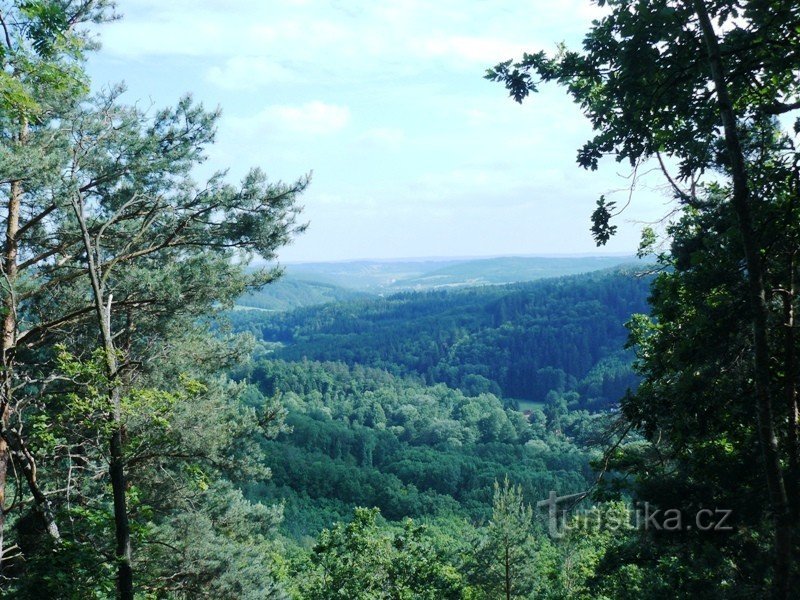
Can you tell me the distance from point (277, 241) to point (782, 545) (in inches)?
362

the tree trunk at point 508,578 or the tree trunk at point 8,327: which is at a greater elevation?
the tree trunk at point 8,327

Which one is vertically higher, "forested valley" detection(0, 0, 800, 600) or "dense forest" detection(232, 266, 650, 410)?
"forested valley" detection(0, 0, 800, 600)

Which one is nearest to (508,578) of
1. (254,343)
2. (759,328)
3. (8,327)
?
(254,343)

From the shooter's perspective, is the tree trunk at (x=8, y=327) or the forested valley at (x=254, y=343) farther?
the tree trunk at (x=8, y=327)

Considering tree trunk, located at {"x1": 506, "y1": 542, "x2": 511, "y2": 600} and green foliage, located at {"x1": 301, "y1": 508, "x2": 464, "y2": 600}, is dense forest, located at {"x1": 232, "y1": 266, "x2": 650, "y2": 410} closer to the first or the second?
tree trunk, located at {"x1": 506, "y1": 542, "x2": 511, "y2": 600}

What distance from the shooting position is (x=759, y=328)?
17.0ft

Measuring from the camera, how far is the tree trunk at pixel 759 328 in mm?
5117

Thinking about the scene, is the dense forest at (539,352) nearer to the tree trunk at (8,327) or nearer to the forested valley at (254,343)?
the forested valley at (254,343)

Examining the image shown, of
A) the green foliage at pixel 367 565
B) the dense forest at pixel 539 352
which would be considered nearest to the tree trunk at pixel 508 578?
the green foliage at pixel 367 565

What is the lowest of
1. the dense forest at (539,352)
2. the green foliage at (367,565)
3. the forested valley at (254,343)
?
the dense forest at (539,352)

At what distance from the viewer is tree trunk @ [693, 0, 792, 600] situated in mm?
5117

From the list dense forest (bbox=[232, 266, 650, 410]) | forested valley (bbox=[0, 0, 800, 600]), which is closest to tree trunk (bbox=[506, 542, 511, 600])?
forested valley (bbox=[0, 0, 800, 600])

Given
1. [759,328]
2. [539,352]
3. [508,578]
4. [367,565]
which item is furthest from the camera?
[539,352]

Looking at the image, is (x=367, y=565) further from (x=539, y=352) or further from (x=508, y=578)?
(x=539, y=352)
